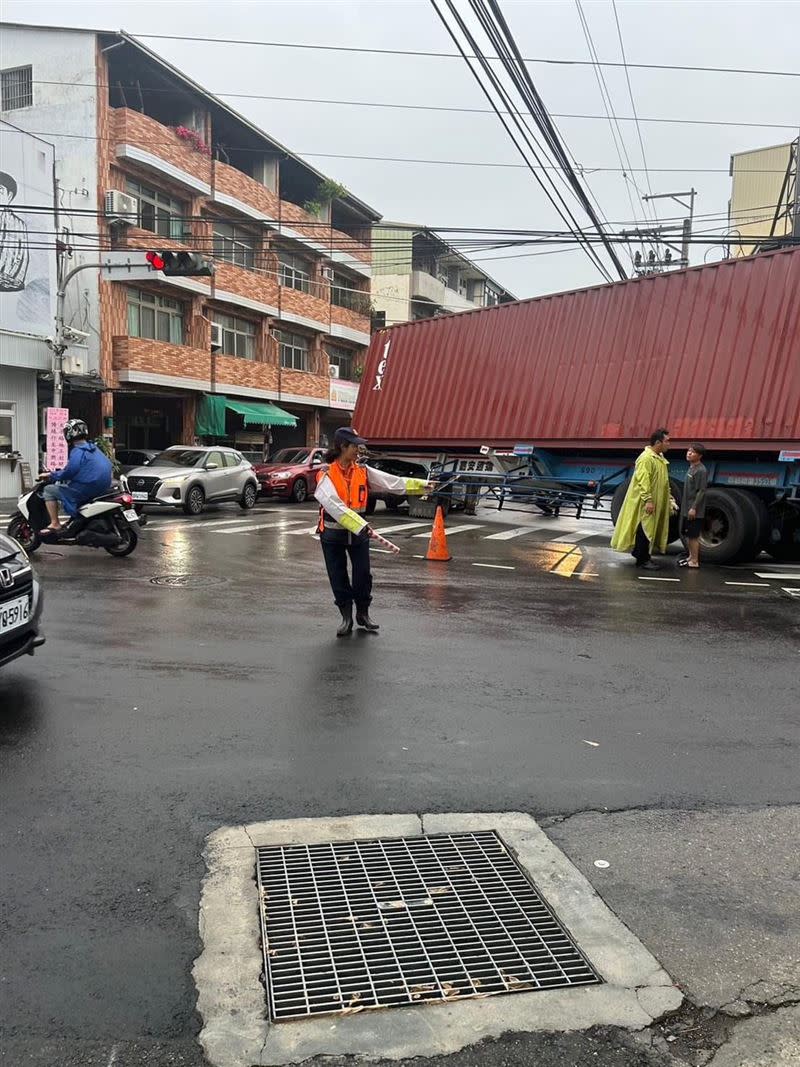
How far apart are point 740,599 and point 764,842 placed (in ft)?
21.2

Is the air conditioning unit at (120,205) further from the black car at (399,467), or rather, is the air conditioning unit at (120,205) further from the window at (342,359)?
the window at (342,359)

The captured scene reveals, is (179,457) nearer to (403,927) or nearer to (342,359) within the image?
(403,927)

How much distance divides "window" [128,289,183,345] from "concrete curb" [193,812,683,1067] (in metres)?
26.0

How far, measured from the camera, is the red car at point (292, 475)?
2339 centimetres

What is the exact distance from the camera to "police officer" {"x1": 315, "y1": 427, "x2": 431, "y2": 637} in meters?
6.85

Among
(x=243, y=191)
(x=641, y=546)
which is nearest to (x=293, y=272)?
(x=243, y=191)

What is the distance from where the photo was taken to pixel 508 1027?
7.79 feet

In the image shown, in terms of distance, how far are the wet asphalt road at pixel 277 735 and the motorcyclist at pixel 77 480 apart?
1983 millimetres

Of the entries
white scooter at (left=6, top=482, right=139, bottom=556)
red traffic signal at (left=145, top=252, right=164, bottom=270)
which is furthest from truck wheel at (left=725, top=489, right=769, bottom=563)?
red traffic signal at (left=145, top=252, right=164, bottom=270)

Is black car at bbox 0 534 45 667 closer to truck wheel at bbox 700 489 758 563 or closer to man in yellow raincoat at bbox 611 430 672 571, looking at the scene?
man in yellow raincoat at bbox 611 430 672 571

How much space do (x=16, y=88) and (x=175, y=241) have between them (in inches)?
254

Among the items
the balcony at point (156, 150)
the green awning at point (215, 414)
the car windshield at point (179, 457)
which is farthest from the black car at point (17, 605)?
the green awning at point (215, 414)

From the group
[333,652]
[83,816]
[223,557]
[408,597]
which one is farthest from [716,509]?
[83,816]

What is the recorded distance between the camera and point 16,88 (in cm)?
2627
